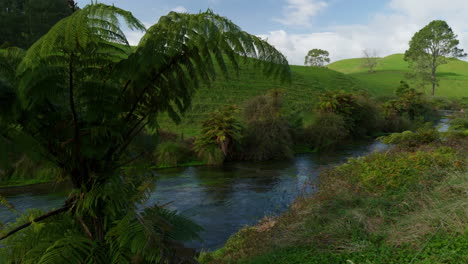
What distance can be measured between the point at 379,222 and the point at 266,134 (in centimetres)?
1387

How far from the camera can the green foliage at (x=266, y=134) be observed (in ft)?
61.2

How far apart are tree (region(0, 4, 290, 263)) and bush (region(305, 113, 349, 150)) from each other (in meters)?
18.8

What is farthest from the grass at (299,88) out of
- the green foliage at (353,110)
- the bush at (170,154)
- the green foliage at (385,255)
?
the green foliage at (385,255)

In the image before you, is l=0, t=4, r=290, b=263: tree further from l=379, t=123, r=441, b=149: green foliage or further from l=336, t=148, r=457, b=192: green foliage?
l=379, t=123, r=441, b=149: green foliage

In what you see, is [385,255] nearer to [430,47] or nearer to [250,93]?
[250,93]

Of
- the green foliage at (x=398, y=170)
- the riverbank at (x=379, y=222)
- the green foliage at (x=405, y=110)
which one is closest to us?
the riverbank at (x=379, y=222)

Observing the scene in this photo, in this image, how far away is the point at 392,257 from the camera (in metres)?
3.88

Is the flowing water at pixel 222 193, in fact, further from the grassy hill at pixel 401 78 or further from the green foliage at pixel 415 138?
the grassy hill at pixel 401 78

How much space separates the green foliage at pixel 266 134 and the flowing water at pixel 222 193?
1239mm

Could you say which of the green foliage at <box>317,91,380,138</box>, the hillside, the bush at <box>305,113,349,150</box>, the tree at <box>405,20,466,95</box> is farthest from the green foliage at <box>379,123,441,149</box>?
the tree at <box>405,20,466,95</box>

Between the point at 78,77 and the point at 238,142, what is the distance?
1531 centimetres

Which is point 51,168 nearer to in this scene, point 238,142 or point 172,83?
point 172,83

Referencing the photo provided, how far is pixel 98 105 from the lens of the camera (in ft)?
10.0

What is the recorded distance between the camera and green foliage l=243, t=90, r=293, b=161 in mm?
18656
